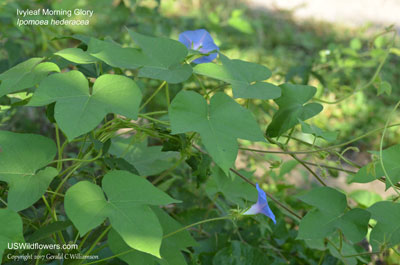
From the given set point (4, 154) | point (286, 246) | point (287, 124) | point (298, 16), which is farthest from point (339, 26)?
point (4, 154)

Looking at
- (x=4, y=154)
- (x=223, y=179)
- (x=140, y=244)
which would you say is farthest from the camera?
(x=223, y=179)

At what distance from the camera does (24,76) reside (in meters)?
0.90

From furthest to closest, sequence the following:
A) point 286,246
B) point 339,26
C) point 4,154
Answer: point 339,26 < point 286,246 < point 4,154

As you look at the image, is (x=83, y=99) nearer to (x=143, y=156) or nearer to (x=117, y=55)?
(x=117, y=55)

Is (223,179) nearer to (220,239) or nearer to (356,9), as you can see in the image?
(220,239)

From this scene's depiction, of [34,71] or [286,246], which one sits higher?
[34,71]

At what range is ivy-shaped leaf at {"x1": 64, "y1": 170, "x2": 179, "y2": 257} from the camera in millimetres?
703

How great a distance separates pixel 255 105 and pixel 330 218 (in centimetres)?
85

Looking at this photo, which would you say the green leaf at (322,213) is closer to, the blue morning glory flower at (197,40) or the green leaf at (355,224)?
the green leaf at (355,224)

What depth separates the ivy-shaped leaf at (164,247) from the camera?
0.86m

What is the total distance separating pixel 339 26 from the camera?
4.89m

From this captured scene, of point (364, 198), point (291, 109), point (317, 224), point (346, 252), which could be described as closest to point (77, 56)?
point (291, 109)

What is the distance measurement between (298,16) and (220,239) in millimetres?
4312

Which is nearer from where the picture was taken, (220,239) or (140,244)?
(140,244)
